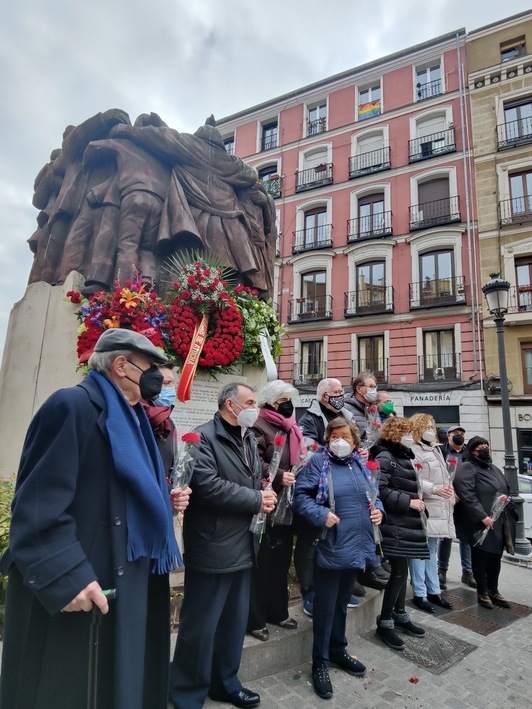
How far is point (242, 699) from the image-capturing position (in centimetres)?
260

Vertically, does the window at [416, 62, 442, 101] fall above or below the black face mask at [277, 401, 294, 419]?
above

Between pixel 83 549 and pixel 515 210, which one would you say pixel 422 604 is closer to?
pixel 83 549

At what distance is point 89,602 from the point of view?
5.09 feet

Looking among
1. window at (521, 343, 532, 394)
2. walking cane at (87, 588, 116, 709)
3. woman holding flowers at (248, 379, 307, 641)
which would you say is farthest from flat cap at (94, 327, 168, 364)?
window at (521, 343, 532, 394)

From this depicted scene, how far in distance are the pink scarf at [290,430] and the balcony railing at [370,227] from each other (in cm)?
1972

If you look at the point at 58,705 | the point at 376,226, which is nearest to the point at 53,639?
the point at 58,705

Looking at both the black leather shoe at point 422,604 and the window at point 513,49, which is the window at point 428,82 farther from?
the black leather shoe at point 422,604

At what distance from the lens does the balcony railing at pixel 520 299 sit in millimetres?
17703

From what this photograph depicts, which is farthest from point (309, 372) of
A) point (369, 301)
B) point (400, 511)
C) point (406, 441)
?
point (400, 511)

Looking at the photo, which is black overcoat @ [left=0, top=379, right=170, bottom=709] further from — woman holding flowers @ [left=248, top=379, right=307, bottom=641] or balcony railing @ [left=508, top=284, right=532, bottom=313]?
balcony railing @ [left=508, top=284, right=532, bottom=313]

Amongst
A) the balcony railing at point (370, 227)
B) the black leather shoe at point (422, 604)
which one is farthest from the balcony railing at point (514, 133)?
the black leather shoe at point (422, 604)

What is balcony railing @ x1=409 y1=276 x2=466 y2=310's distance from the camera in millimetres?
19234

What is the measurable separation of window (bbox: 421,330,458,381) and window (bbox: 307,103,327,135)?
1406cm

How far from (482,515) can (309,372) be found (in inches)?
692
